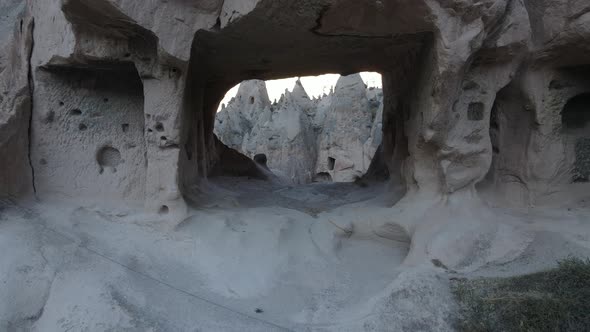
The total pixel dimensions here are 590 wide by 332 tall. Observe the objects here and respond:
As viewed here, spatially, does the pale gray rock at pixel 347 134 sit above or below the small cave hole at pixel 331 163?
above

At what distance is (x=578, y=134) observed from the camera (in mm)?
3367

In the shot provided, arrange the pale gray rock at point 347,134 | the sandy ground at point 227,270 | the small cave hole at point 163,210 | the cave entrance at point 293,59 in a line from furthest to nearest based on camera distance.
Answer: the pale gray rock at point 347,134, the small cave hole at point 163,210, the cave entrance at point 293,59, the sandy ground at point 227,270

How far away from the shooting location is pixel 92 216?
302 centimetres

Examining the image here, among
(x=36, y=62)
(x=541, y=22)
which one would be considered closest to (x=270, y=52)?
(x=36, y=62)

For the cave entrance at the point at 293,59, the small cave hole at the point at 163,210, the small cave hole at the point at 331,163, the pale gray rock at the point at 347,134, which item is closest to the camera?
the cave entrance at the point at 293,59

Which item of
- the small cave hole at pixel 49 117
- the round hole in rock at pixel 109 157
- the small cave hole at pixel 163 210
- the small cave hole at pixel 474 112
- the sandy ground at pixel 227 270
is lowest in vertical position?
the sandy ground at pixel 227 270

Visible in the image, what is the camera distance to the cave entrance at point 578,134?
10.9ft

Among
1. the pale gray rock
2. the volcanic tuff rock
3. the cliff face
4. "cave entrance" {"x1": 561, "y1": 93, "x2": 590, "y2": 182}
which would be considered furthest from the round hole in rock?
the pale gray rock

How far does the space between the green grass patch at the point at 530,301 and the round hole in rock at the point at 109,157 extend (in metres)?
2.88

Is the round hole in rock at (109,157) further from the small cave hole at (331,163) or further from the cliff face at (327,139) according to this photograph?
the small cave hole at (331,163)

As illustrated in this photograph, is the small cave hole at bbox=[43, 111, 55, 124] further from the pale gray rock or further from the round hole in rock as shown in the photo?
the pale gray rock

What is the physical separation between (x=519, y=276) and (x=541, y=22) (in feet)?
6.50

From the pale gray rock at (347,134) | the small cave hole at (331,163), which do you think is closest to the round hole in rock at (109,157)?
the pale gray rock at (347,134)

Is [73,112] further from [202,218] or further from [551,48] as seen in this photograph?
[551,48]
